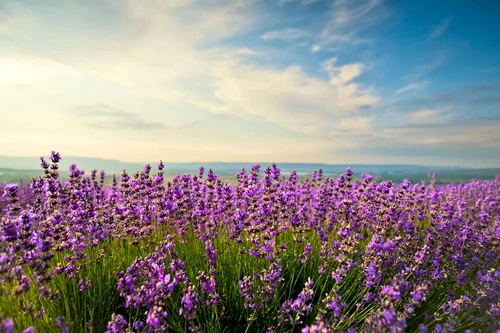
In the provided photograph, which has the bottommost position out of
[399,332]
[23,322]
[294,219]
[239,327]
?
[239,327]

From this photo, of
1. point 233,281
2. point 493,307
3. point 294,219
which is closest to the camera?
point 493,307

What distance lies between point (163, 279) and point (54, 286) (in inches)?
85.8

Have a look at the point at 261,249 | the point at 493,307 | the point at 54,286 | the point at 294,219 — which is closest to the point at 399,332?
the point at 261,249

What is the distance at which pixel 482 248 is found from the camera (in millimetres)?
5516

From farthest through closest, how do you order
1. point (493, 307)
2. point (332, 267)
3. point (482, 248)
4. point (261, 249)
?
1. point (482, 248)
2. point (332, 267)
3. point (261, 249)
4. point (493, 307)

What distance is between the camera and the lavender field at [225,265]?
309cm

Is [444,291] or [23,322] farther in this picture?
[444,291]

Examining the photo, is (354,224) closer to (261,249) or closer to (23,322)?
(261,249)

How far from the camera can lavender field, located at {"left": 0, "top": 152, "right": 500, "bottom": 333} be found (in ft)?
10.2

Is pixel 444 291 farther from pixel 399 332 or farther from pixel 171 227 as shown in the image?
pixel 171 227

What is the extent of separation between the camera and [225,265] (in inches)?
187

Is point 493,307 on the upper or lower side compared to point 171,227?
lower

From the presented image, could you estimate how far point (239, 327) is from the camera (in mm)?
4117

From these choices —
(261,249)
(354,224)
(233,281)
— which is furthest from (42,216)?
(354,224)
